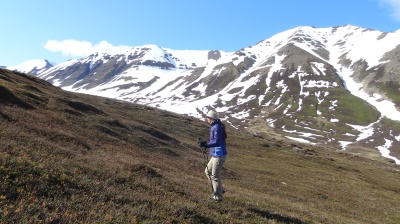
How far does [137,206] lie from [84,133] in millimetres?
23382

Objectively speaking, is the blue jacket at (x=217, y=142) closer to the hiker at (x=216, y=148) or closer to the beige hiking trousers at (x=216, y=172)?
the hiker at (x=216, y=148)

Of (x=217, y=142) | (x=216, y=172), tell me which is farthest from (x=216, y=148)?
(x=216, y=172)

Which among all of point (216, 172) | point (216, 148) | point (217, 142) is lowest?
point (216, 172)

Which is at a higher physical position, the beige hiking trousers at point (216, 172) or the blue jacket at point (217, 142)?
the blue jacket at point (217, 142)

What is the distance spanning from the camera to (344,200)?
123 ft

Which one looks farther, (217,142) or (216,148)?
(216,148)

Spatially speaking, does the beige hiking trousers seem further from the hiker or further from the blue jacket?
the blue jacket

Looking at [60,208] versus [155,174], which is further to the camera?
[155,174]

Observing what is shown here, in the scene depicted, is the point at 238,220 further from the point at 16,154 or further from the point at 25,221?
the point at 16,154

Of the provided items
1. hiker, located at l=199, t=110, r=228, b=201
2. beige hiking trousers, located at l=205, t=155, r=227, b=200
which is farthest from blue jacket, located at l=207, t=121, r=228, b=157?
beige hiking trousers, located at l=205, t=155, r=227, b=200

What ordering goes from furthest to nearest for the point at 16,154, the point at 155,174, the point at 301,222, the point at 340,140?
1. the point at 340,140
2. the point at 155,174
3. the point at 301,222
4. the point at 16,154

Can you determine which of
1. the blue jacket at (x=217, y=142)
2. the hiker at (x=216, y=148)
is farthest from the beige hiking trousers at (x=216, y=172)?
the blue jacket at (x=217, y=142)

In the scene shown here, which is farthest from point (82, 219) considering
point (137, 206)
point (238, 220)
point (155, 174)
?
point (155, 174)

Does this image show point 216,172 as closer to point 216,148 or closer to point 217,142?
point 216,148
